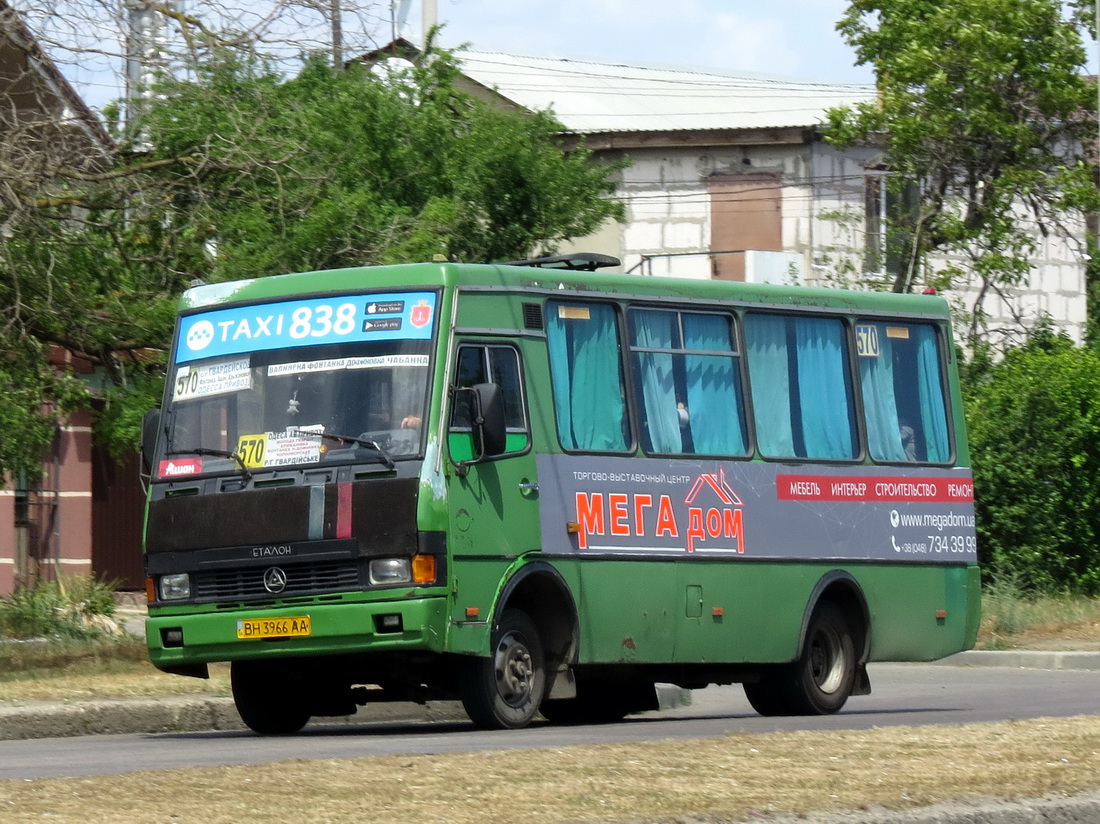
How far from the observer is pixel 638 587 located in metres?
13.7

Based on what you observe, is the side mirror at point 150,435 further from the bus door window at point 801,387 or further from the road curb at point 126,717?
the bus door window at point 801,387

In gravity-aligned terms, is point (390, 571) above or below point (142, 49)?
below

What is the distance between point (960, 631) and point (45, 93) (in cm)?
856

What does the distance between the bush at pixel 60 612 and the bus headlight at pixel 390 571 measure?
8066 millimetres

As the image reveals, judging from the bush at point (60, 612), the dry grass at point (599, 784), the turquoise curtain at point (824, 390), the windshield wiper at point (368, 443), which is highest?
the turquoise curtain at point (824, 390)

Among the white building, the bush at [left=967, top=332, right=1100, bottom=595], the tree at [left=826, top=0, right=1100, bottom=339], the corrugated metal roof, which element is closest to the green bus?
the bush at [left=967, top=332, right=1100, bottom=595]

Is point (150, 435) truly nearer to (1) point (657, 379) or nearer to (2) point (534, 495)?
(2) point (534, 495)

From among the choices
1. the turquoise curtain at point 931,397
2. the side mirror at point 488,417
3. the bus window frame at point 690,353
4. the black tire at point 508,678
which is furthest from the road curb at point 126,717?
the turquoise curtain at point 931,397

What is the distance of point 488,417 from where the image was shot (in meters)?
12.4

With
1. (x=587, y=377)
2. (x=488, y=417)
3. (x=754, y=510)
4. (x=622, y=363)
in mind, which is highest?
(x=622, y=363)

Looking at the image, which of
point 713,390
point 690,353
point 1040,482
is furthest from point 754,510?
point 1040,482

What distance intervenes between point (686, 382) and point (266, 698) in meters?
3.37

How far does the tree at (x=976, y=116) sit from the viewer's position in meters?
33.0

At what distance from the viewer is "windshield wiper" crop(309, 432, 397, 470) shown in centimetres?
1232
